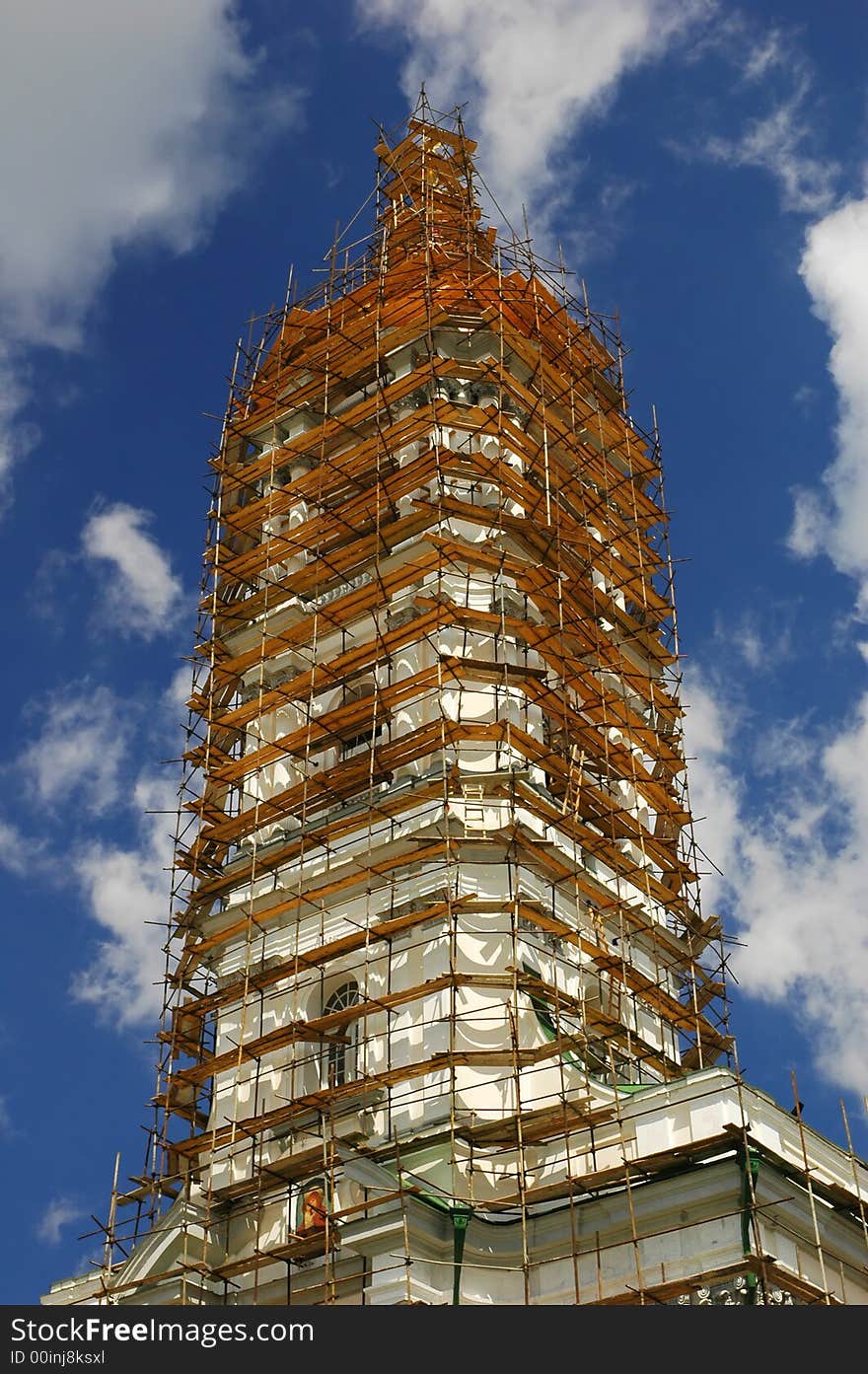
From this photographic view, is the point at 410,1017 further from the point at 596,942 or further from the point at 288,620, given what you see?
the point at 288,620

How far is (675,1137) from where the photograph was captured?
109 feet

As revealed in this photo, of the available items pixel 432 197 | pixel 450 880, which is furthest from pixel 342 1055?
pixel 432 197

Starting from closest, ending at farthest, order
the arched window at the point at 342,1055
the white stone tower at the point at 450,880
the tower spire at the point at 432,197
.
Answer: the white stone tower at the point at 450,880 < the arched window at the point at 342,1055 < the tower spire at the point at 432,197

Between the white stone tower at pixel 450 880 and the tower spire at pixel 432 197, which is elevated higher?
the tower spire at pixel 432 197

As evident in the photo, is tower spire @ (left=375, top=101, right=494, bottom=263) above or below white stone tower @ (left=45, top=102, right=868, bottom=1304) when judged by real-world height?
above

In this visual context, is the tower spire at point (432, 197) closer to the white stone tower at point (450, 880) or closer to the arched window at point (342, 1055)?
the white stone tower at point (450, 880)

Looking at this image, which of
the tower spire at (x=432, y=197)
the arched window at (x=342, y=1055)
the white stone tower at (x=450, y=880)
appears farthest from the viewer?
the tower spire at (x=432, y=197)

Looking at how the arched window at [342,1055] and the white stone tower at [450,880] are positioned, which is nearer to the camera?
the white stone tower at [450,880]

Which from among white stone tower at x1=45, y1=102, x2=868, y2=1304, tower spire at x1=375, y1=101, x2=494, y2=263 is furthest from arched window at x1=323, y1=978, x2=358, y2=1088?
tower spire at x1=375, y1=101, x2=494, y2=263

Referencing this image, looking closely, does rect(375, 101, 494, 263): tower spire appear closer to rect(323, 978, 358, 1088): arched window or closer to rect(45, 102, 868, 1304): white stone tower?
rect(45, 102, 868, 1304): white stone tower

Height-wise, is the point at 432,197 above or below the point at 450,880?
above

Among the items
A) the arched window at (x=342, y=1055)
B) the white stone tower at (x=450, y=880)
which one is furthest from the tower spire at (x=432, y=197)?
the arched window at (x=342, y=1055)

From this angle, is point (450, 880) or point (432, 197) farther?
point (432, 197)

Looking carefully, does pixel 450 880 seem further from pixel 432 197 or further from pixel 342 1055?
pixel 432 197
